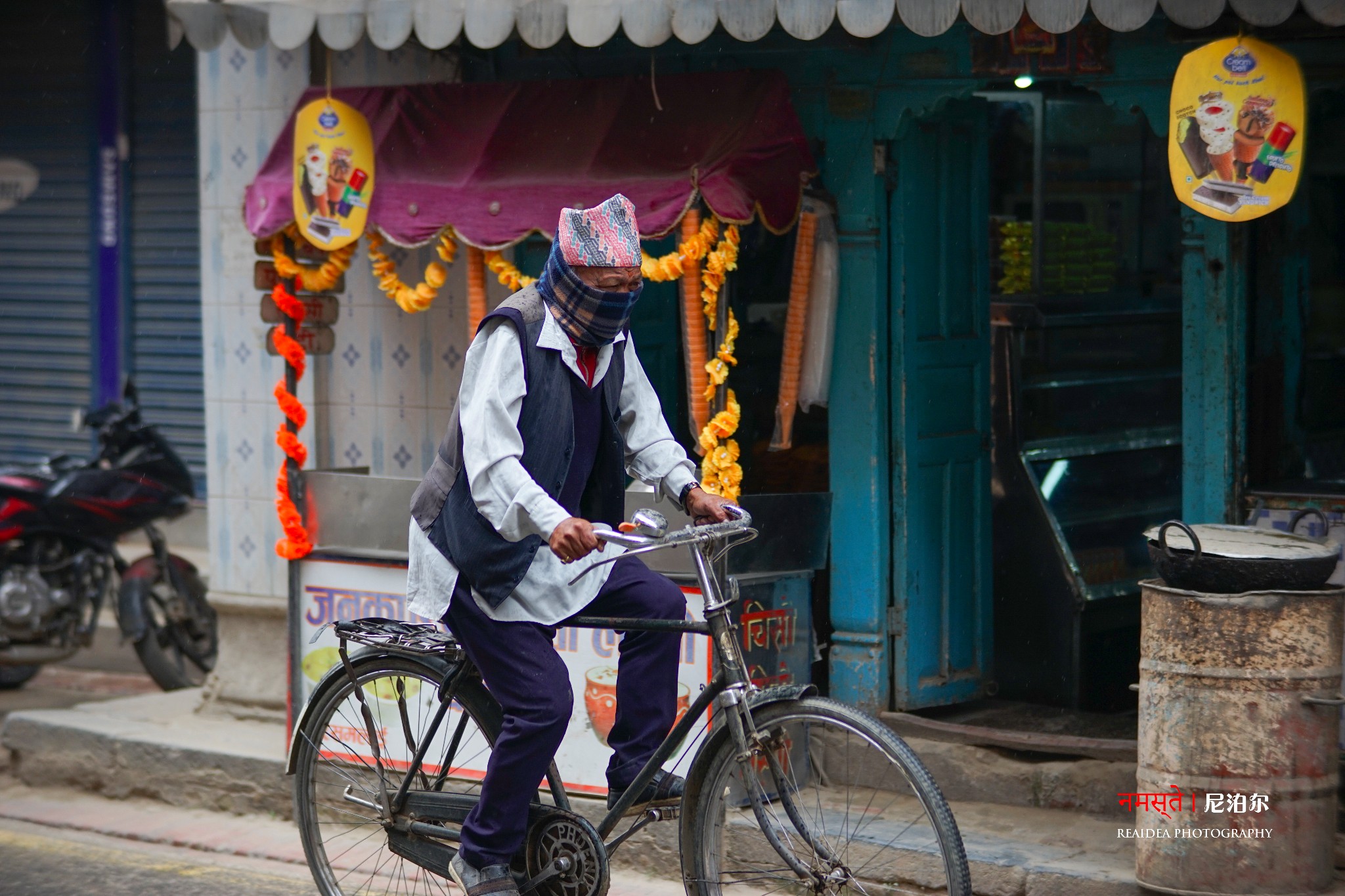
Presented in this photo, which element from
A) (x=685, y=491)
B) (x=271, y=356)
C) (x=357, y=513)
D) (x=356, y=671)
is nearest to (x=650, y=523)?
(x=685, y=491)

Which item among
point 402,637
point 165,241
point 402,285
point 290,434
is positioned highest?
point 165,241

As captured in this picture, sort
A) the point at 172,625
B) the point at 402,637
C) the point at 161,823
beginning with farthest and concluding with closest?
the point at 172,625
the point at 161,823
the point at 402,637

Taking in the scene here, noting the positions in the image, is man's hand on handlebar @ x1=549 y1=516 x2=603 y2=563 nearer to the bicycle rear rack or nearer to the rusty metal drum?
the bicycle rear rack

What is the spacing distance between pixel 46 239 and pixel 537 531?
8796 mm

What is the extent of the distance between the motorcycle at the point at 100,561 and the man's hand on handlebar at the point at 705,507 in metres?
4.39

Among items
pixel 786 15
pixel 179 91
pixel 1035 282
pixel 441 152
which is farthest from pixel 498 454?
pixel 179 91

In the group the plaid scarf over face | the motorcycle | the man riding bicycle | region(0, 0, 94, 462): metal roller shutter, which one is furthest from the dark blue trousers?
region(0, 0, 94, 462): metal roller shutter

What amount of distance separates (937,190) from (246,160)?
308 cm

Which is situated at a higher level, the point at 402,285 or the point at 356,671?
the point at 402,285

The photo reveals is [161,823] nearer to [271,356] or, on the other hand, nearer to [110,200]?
[271,356]

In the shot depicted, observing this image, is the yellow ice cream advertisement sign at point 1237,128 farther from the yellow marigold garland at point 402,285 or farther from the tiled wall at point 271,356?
the tiled wall at point 271,356

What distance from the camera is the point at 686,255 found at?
5.40 m

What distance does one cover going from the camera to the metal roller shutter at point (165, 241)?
35.5 ft

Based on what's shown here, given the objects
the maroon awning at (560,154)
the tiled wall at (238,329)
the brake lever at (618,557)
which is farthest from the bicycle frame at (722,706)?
the tiled wall at (238,329)
